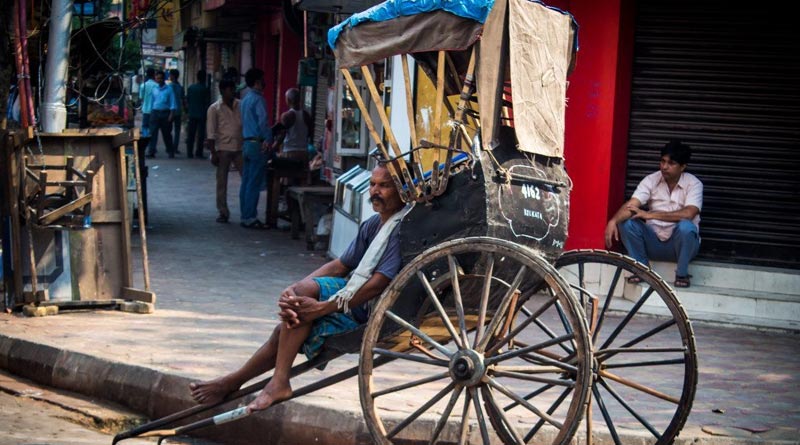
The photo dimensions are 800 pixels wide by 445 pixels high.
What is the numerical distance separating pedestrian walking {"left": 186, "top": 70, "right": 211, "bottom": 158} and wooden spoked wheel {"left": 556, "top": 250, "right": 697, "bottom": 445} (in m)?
16.3

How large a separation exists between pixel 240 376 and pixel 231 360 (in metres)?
1.72

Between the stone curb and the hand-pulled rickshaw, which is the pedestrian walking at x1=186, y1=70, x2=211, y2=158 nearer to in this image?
the stone curb

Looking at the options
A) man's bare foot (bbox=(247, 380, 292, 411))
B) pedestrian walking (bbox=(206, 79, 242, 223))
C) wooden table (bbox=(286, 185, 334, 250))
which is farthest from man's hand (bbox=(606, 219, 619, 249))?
pedestrian walking (bbox=(206, 79, 242, 223))

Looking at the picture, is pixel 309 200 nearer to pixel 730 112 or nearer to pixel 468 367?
pixel 730 112

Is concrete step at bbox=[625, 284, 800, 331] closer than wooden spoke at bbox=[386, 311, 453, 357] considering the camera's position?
No

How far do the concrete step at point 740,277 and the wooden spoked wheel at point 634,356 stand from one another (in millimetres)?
390

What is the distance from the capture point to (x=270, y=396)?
202 inches

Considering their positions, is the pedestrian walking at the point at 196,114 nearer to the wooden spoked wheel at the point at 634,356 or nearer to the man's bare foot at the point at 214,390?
the wooden spoked wheel at the point at 634,356

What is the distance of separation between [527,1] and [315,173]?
32.4 ft

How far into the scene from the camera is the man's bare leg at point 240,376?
209 inches

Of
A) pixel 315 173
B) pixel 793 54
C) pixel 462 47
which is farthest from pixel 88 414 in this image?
pixel 315 173

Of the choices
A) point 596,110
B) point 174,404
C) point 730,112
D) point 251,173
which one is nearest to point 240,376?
point 174,404

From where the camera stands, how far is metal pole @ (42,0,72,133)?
8.92 meters

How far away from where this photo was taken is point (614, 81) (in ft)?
31.8
